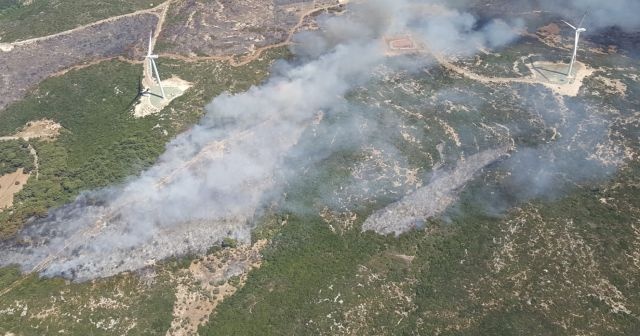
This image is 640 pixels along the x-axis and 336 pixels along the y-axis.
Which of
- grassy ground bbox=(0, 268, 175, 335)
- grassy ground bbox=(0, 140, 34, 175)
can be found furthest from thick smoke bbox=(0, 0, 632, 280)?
grassy ground bbox=(0, 140, 34, 175)

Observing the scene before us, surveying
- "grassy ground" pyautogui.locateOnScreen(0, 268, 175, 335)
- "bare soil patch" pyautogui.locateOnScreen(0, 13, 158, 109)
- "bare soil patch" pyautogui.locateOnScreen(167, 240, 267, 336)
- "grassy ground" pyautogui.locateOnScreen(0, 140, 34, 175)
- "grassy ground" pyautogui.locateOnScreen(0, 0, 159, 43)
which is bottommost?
"bare soil patch" pyautogui.locateOnScreen(167, 240, 267, 336)

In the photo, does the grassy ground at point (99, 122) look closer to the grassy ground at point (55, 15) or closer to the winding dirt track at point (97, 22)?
the winding dirt track at point (97, 22)

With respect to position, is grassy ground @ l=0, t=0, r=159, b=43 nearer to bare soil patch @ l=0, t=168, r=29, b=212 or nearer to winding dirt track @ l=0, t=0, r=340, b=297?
winding dirt track @ l=0, t=0, r=340, b=297

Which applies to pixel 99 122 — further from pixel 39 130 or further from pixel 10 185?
pixel 10 185

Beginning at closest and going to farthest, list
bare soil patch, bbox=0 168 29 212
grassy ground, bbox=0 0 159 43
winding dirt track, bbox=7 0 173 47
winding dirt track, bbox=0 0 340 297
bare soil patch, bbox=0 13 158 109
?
winding dirt track, bbox=0 0 340 297 < bare soil patch, bbox=0 168 29 212 < bare soil patch, bbox=0 13 158 109 < winding dirt track, bbox=7 0 173 47 < grassy ground, bbox=0 0 159 43

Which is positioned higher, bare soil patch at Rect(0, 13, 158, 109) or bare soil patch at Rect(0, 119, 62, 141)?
bare soil patch at Rect(0, 13, 158, 109)

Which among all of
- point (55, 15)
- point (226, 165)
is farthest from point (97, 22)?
point (226, 165)

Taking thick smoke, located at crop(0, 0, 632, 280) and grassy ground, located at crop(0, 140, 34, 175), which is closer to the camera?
thick smoke, located at crop(0, 0, 632, 280)
